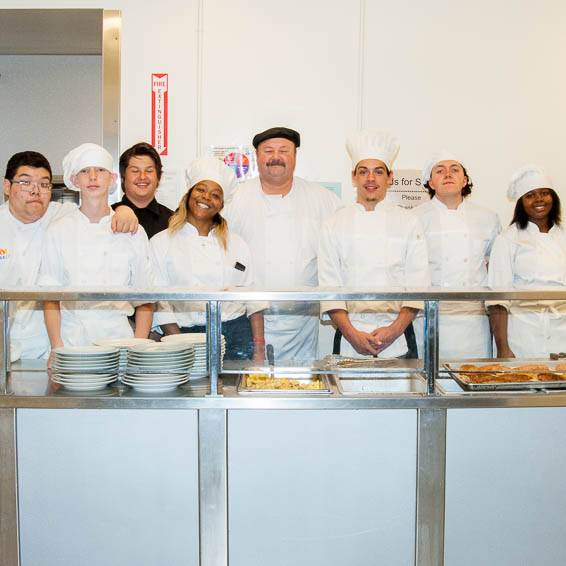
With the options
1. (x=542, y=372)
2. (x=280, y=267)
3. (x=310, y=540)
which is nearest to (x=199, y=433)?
(x=310, y=540)

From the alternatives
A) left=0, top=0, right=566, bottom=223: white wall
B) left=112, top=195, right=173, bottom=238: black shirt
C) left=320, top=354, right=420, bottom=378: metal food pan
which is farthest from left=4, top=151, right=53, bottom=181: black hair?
left=320, top=354, right=420, bottom=378: metal food pan

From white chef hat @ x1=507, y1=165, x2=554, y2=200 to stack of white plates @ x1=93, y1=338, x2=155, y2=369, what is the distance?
187 cm

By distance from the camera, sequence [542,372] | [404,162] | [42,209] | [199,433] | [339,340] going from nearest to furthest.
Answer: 1. [199,433]
2. [542,372]
3. [339,340]
4. [42,209]
5. [404,162]

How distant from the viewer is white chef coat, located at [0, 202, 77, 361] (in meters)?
1.85

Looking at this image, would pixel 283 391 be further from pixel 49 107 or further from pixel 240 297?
pixel 49 107

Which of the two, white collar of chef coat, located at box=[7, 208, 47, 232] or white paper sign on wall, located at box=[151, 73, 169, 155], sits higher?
white paper sign on wall, located at box=[151, 73, 169, 155]

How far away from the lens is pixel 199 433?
62.4 inches

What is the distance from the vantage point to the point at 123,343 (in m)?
1.76

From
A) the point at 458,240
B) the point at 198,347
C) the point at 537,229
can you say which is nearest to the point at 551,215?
the point at 537,229

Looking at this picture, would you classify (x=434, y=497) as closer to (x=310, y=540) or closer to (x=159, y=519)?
(x=310, y=540)

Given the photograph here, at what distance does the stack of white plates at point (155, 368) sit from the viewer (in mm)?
1634

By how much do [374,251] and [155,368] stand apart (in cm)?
123

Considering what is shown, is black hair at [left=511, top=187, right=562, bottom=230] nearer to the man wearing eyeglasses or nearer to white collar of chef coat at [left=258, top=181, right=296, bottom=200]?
white collar of chef coat at [left=258, top=181, right=296, bottom=200]

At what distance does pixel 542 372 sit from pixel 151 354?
44.7 inches
